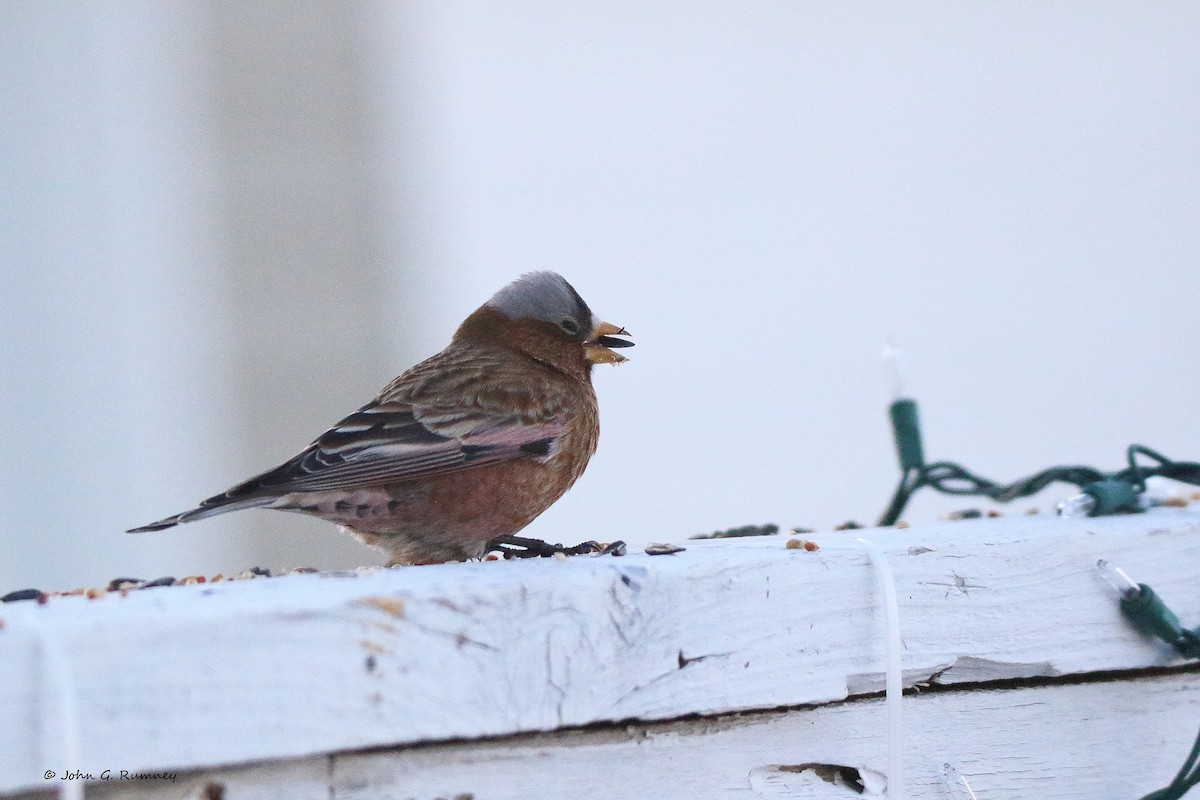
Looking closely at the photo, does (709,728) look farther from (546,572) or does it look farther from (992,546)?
(992,546)

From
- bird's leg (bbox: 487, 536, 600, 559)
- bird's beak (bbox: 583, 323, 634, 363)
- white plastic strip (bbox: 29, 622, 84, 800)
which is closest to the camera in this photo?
white plastic strip (bbox: 29, 622, 84, 800)

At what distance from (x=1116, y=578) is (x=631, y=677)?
23.7 inches

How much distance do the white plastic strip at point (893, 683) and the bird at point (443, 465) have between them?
0.56 meters

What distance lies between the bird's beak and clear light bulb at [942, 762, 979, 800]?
120 centimetres

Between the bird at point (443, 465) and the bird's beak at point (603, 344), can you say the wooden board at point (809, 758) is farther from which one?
the bird's beak at point (603, 344)

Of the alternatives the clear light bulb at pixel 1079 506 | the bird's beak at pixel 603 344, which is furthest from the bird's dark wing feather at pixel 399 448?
the clear light bulb at pixel 1079 506

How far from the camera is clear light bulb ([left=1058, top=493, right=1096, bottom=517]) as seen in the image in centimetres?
179

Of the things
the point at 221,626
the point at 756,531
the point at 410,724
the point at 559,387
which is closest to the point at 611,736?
the point at 410,724

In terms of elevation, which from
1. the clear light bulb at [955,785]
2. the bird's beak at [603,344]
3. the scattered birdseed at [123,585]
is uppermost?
the bird's beak at [603,344]

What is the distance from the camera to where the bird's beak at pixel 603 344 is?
252cm

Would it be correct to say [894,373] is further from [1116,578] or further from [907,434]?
[1116,578]

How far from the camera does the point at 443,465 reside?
205 cm

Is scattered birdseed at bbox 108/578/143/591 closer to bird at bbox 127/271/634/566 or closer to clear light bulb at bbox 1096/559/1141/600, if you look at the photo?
bird at bbox 127/271/634/566

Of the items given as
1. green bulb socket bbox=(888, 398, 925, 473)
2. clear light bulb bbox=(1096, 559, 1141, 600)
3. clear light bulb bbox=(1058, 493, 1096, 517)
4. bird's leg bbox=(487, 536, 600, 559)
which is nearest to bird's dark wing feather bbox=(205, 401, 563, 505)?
bird's leg bbox=(487, 536, 600, 559)
